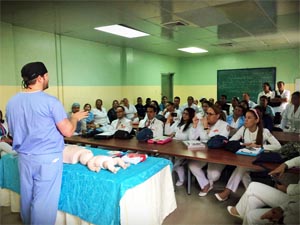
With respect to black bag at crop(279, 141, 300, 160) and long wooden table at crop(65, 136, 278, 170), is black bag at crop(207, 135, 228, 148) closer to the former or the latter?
long wooden table at crop(65, 136, 278, 170)

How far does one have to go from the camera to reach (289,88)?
8219 millimetres

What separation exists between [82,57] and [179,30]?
8.49 ft

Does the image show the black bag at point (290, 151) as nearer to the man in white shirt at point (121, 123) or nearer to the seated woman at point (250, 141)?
the seated woman at point (250, 141)

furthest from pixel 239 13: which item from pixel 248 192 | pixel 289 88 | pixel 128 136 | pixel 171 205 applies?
pixel 289 88

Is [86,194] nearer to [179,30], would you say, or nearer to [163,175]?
[163,175]

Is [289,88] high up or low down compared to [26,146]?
up

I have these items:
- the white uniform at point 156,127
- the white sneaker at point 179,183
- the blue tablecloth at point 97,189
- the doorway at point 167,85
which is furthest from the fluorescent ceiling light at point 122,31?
the doorway at point 167,85

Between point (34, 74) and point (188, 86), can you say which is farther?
point (188, 86)

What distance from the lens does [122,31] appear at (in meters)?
5.27

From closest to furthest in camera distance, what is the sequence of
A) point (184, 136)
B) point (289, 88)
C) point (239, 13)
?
1. point (184, 136)
2. point (239, 13)
3. point (289, 88)

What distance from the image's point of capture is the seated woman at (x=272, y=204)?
5.59 feet

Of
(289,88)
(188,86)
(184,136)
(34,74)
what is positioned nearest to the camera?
(34,74)

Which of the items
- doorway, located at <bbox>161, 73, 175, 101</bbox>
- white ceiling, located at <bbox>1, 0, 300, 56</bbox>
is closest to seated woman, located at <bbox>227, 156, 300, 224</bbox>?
white ceiling, located at <bbox>1, 0, 300, 56</bbox>

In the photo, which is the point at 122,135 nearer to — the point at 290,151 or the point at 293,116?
the point at 290,151
